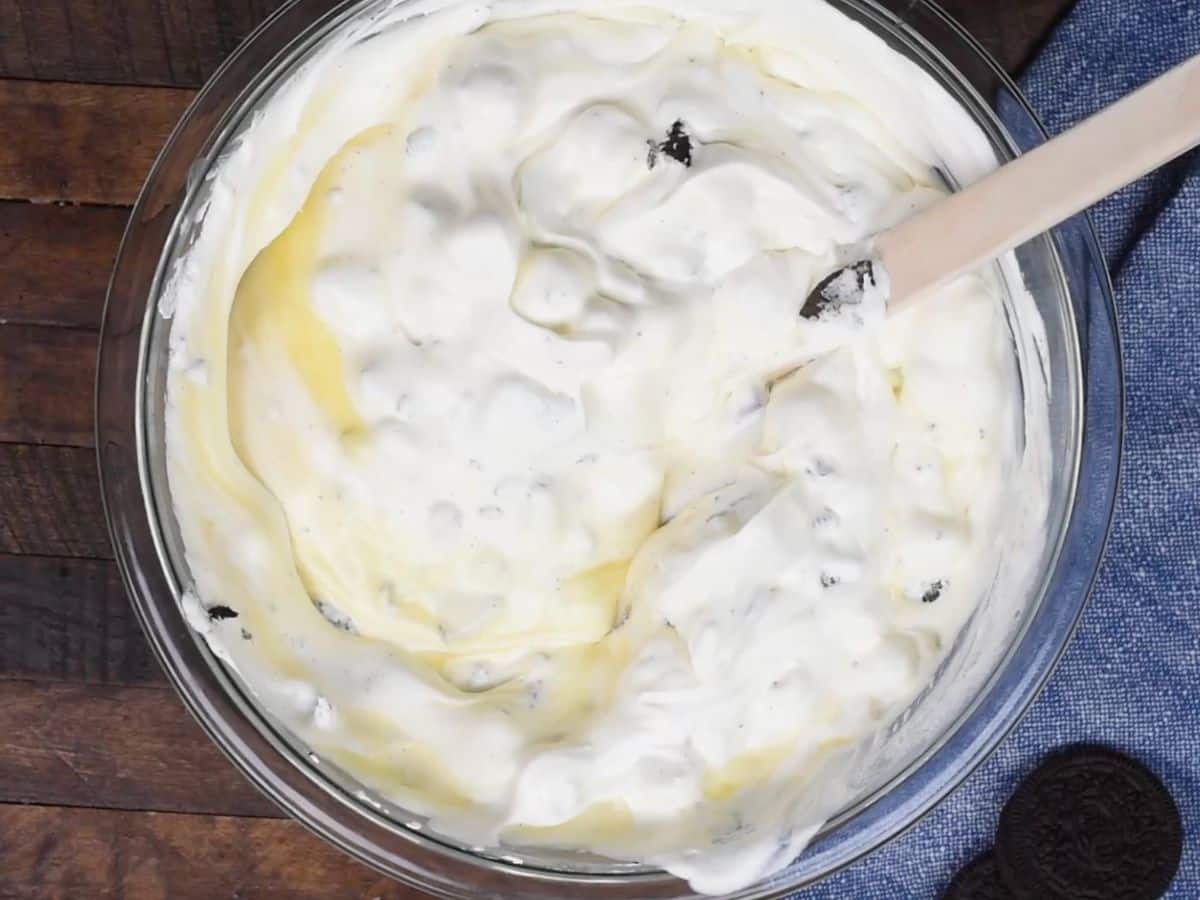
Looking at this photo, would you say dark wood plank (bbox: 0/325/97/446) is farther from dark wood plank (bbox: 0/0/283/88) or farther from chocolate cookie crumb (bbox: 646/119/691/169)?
chocolate cookie crumb (bbox: 646/119/691/169)

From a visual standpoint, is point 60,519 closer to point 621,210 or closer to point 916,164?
point 621,210

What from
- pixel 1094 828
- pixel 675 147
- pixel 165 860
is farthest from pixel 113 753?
pixel 1094 828

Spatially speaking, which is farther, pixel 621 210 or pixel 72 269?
pixel 72 269

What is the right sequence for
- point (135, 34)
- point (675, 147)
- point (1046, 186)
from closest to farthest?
point (1046, 186) → point (675, 147) → point (135, 34)

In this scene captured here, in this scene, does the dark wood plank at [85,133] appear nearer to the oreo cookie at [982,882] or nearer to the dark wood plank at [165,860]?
the dark wood plank at [165,860]

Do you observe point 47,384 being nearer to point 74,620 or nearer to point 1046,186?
point 74,620

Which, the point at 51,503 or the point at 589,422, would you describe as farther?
the point at 51,503

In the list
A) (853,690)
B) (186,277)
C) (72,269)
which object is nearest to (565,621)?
(853,690)

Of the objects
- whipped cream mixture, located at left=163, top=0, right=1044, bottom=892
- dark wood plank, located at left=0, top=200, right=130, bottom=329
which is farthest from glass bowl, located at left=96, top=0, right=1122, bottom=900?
dark wood plank, located at left=0, top=200, right=130, bottom=329
